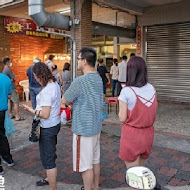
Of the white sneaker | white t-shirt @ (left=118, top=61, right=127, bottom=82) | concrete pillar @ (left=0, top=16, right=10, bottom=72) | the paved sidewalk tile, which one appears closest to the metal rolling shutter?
white t-shirt @ (left=118, top=61, right=127, bottom=82)

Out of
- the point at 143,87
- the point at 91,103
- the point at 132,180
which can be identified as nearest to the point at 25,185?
the point at 91,103

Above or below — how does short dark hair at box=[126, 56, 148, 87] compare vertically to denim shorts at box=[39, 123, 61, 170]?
above

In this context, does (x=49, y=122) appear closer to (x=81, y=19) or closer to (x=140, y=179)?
(x=140, y=179)

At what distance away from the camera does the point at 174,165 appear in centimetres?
426

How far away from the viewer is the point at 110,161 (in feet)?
14.6

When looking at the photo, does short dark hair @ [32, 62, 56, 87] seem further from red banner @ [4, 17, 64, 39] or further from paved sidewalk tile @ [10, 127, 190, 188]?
red banner @ [4, 17, 64, 39]

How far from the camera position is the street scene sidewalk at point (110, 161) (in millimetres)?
3721

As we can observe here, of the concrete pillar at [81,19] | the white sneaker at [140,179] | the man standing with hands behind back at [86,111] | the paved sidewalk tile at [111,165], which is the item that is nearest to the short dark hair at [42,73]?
the man standing with hands behind back at [86,111]

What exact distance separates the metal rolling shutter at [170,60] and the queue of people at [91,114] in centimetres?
880

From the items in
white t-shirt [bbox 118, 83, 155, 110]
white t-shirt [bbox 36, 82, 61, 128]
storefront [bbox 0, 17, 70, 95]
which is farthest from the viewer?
storefront [bbox 0, 17, 70, 95]

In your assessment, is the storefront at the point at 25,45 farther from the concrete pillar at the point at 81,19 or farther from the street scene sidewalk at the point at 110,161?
the street scene sidewalk at the point at 110,161

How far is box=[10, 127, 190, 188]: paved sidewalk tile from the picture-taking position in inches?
149

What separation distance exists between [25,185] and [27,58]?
30.6ft

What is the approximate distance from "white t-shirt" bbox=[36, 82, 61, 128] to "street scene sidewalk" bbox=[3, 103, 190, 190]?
115 cm
